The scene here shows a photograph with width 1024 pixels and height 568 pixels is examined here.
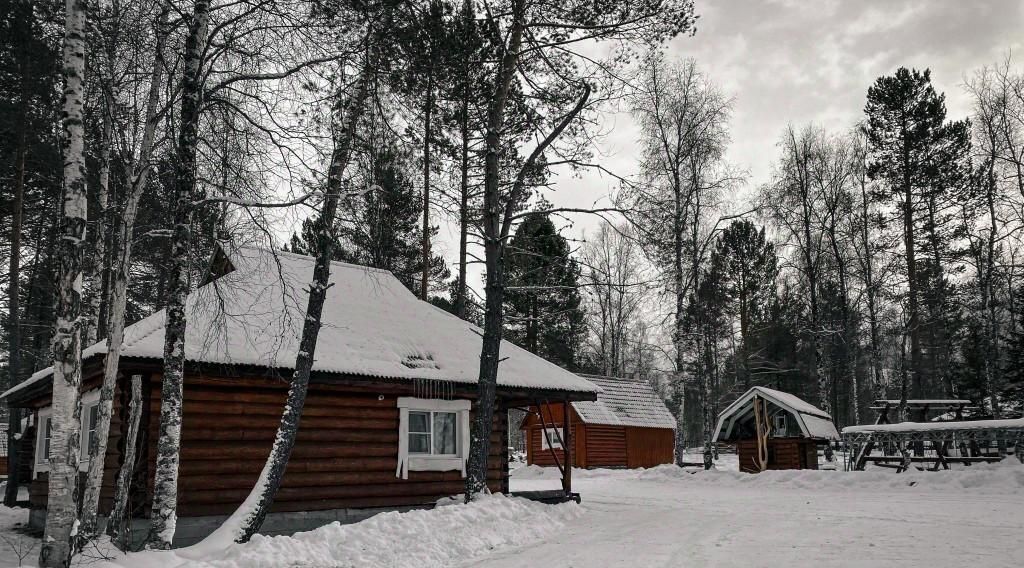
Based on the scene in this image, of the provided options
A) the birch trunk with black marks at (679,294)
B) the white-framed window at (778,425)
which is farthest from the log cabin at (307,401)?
the white-framed window at (778,425)

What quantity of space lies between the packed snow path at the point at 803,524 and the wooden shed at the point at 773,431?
460 centimetres

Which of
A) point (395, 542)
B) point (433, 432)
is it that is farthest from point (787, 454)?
point (395, 542)

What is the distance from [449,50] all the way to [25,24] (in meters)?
11.9

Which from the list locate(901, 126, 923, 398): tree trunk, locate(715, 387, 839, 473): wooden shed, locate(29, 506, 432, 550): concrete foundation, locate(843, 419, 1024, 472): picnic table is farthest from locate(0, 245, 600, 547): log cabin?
locate(901, 126, 923, 398): tree trunk

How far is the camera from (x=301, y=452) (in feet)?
38.5

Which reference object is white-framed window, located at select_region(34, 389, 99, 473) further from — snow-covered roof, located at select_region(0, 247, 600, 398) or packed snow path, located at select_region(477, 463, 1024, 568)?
packed snow path, located at select_region(477, 463, 1024, 568)

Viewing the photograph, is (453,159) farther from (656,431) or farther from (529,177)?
(656,431)

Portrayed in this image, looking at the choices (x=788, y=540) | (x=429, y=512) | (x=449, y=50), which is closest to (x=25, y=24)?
(x=449, y=50)

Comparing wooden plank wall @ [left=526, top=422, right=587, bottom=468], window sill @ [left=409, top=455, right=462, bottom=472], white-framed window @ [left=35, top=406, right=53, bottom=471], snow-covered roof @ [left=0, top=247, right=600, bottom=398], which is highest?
snow-covered roof @ [left=0, top=247, right=600, bottom=398]

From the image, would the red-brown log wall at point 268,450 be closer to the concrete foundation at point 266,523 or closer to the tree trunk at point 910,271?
the concrete foundation at point 266,523

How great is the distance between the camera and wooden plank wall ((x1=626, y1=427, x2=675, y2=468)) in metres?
31.9

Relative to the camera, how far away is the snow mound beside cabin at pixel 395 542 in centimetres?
784

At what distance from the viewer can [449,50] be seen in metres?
10.9

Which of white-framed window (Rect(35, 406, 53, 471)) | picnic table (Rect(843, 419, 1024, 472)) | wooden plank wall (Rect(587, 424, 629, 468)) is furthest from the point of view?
wooden plank wall (Rect(587, 424, 629, 468))
